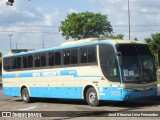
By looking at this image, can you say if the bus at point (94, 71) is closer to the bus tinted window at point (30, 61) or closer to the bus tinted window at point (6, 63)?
the bus tinted window at point (30, 61)

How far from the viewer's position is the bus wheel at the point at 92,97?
18248mm

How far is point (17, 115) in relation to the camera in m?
15.9

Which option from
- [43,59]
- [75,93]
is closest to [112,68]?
[75,93]

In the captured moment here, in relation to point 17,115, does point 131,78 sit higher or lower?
higher

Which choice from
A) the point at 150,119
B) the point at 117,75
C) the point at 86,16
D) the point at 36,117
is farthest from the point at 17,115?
the point at 86,16

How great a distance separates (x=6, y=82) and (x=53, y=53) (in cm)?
602

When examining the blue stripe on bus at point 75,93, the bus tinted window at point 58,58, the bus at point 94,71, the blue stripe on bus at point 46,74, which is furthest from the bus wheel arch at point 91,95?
the bus tinted window at point 58,58

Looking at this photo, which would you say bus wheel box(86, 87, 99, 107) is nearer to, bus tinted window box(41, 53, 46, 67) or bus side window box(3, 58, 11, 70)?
bus tinted window box(41, 53, 46, 67)

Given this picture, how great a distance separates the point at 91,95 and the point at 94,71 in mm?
1112

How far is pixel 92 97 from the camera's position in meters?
18.5

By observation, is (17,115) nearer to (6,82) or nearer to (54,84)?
(54,84)

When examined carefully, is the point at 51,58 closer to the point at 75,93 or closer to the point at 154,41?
the point at 75,93

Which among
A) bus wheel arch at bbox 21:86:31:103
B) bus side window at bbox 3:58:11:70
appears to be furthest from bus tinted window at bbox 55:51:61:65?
bus side window at bbox 3:58:11:70

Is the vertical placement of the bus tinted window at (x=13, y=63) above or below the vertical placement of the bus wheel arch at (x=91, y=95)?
above
